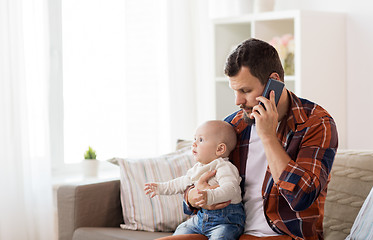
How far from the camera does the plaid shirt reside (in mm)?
1550

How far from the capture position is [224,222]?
176cm

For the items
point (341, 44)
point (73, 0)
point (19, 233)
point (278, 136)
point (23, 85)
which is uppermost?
point (73, 0)

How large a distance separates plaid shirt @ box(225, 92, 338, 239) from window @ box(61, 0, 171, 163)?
1.73 metres

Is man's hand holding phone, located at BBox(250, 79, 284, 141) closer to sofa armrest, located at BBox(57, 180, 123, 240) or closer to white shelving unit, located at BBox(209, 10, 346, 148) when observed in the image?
Result: sofa armrest, located at BBox(57, 180, 123, 240)

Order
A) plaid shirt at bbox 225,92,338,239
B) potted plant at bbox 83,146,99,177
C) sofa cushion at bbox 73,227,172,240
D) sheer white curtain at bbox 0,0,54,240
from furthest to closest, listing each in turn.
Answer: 1. potted plant at bbox 83,146,99,177
2. sheer white curtain at bbox 0,0,54,240
3. sofa cushion at bbox 73,227,172,240
4. plaid shirt at bbox 225,92,338,239

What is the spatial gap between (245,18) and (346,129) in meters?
0.86

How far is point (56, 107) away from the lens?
3.25 metres

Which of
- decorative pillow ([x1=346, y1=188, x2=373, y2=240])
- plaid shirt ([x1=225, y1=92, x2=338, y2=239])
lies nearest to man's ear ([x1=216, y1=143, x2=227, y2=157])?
plaid shirt ([x1=225, y1=92, x2=338, y2=239])

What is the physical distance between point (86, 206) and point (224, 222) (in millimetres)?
882

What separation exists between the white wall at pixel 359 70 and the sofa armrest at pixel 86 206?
1419 mm

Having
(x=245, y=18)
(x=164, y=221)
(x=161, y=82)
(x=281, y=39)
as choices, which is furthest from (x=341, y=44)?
(x=164, y=221)

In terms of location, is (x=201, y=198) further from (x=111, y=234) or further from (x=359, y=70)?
(x=359, y=70)

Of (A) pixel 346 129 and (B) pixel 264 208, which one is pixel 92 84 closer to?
(A) pixel 346 129

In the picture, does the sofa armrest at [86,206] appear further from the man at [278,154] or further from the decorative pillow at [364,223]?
the decorative pillow at [364,223]
